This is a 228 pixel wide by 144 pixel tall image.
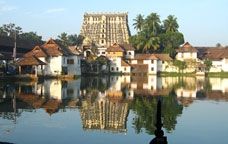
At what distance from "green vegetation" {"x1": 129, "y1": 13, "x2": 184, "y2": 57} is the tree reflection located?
59531 millimetres

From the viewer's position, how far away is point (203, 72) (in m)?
80.2

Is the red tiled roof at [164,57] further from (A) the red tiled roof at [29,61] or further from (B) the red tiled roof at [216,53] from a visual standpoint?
(A) the red tiled roof at [29,61]

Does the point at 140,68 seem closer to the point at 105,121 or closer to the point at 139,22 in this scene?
the point at 139,22

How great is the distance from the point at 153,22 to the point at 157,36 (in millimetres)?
3772

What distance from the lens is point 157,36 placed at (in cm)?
8681

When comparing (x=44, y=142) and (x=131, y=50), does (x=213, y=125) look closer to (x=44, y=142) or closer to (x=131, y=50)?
(x=44, y=142)

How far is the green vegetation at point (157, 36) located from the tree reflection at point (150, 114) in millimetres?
59531

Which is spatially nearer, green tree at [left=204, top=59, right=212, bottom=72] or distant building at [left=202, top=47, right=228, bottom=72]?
green tree at [left=204, top=59, right=212, bottom=72]

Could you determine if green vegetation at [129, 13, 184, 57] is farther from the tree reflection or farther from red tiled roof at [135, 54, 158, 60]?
the tree reflection

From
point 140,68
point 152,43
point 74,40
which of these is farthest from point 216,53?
point 74,40

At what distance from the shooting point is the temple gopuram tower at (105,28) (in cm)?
11550

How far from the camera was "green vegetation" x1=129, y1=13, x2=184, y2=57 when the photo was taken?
86438 mm

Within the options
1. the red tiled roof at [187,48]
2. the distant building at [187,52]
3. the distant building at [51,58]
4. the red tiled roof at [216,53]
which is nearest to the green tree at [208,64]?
the red tiled roof at [216,53]

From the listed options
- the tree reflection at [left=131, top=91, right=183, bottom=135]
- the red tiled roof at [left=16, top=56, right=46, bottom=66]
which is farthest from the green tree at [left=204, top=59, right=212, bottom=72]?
the tree reflection at [left=131, top=91, right=183, bottom=135]
